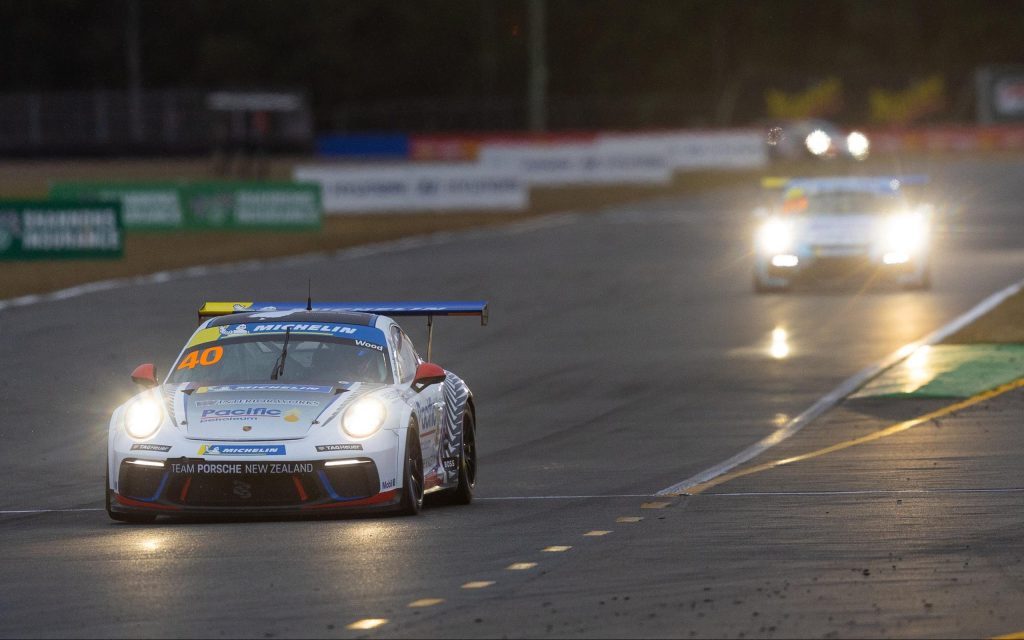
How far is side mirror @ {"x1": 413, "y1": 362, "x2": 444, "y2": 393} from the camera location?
1254cm

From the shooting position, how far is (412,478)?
12.2m

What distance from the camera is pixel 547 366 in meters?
22.1

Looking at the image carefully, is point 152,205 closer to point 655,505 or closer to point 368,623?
point 655,505

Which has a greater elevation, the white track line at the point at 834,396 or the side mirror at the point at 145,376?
the side mirror at the point at 145,376

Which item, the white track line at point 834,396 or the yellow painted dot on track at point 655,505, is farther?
the white track line at point 834,396

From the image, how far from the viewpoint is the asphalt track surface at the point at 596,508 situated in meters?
9.02

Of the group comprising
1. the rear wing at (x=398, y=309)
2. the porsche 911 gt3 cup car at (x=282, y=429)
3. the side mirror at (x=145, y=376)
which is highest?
the rear wing at (x=398, y=309)

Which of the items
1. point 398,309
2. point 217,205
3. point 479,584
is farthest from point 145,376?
point 217,205

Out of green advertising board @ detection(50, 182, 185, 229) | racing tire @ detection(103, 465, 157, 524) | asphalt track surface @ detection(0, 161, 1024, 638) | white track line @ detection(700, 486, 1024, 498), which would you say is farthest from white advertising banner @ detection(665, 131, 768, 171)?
racing tire @ detection(103, 465, 157, 524)

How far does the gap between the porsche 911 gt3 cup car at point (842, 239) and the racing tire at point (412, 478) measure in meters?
18.0

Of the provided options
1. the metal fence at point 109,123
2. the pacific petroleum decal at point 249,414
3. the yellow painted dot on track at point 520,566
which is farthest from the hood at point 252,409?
the metal fence at point 109,123

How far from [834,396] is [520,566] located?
374 inches

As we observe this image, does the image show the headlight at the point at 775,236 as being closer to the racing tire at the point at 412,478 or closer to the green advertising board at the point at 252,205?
the green advertising board at the point at 252,205

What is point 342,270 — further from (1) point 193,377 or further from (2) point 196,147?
(2) point 196,147
